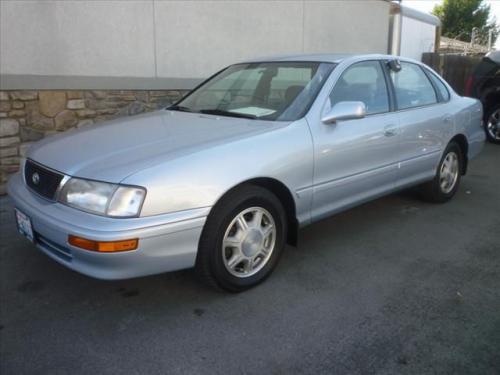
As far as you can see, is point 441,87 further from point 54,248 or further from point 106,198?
point 54,248

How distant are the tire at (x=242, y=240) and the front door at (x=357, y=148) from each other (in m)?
0.42

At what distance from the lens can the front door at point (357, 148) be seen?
333 centimetres

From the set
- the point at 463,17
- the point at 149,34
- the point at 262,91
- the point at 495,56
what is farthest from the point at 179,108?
the point at 463,17

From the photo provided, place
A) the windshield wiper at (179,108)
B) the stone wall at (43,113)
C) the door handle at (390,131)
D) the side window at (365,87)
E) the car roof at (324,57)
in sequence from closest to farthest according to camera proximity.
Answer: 1. the side window at (365,87)
2. the car roof at (324,57)
3. the door handle at (390,131)
4. the windshield wiper at (179,108)
5. the stone wall at (43,113)

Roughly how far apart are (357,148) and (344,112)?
16.1 inches

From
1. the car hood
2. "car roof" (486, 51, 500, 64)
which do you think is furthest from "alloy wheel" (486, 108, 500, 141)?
the car hood

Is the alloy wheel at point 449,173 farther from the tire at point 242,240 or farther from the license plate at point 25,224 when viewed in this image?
the license plate at point 25,224

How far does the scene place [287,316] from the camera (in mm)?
2771

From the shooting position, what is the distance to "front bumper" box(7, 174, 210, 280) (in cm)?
242

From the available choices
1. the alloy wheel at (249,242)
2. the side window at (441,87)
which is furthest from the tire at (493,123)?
the alloy wheel at (249,242)

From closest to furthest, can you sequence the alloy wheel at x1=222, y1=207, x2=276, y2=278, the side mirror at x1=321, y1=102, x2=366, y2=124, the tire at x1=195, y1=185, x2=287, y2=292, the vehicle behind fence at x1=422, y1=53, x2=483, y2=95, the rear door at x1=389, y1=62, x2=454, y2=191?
the tire at x1=195, y1=185, x2=287, y2=292, the alloy wheel at x1=222, y1=207, x2=276, y2=278, the side mirror at x1=321, y1=102, x2=366, y2=124, the rear door at x1=389, y1=62, x2=454, y2=191, the vehicle behind fence at x1=422, y1=53, x2=483, y2=95

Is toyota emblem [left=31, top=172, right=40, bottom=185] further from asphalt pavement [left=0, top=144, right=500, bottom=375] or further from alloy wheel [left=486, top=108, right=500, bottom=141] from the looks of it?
alloy wheel [left=486, top=108, right=500, bottom=141]

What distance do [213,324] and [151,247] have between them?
0.61m

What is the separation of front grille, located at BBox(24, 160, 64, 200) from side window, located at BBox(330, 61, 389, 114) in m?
1.99
